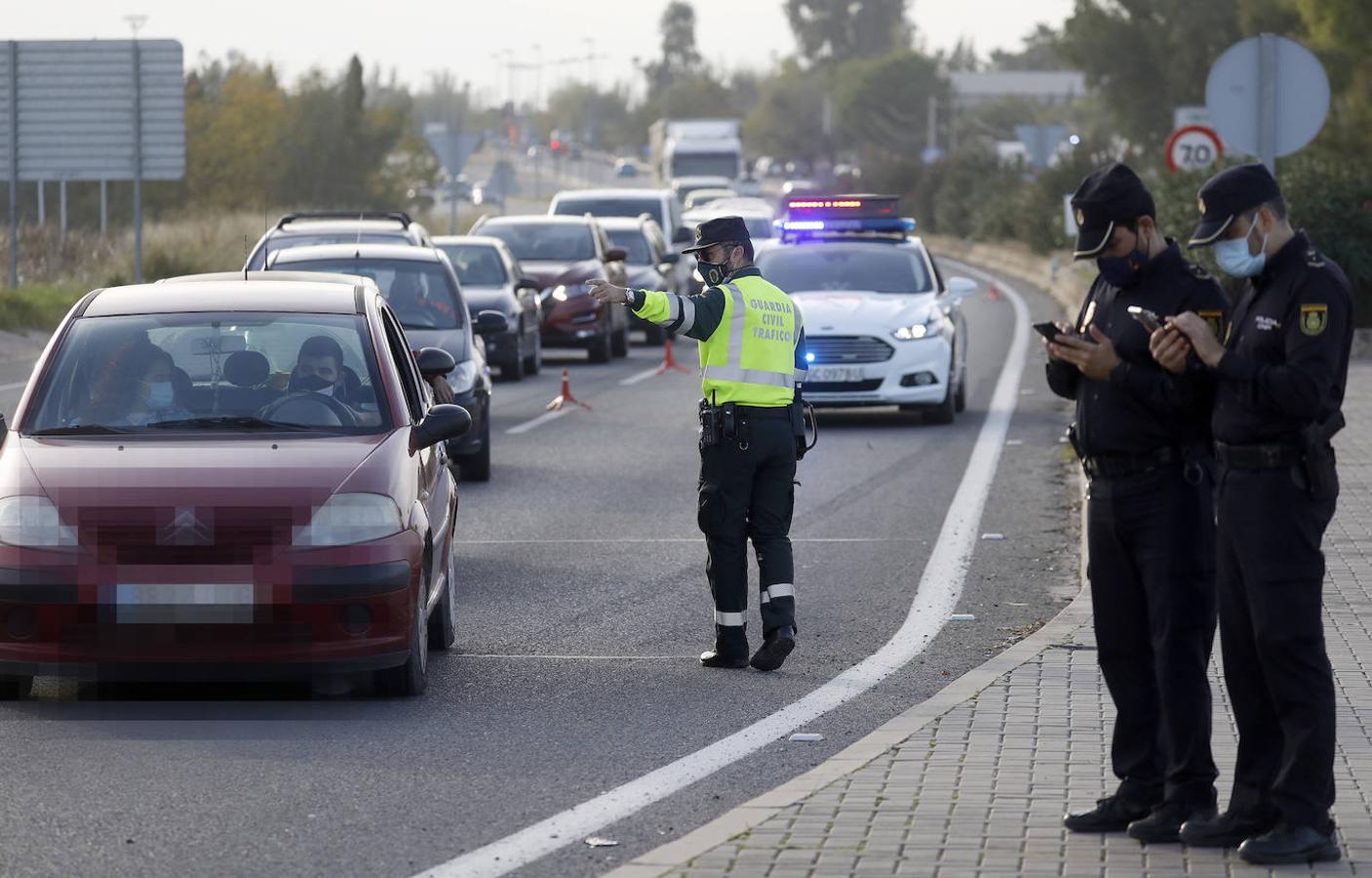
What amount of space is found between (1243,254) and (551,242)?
23.2m

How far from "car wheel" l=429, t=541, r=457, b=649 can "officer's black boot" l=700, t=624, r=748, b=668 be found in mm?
1055

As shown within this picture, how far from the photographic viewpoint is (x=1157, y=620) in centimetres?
603

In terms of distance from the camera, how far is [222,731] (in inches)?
302

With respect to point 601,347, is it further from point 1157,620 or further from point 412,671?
point 1157,620

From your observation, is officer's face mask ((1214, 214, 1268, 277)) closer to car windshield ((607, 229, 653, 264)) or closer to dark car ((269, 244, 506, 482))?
dark car ((269, 244, 506, 482))

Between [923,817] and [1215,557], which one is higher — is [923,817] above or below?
below

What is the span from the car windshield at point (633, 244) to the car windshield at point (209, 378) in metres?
21.5

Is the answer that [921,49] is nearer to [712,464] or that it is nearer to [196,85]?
[196,85]

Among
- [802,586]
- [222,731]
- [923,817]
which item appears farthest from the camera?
[802,586]

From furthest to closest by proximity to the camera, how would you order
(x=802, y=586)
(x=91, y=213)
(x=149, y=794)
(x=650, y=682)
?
(x=91, y=213) → (x=802, y=586) → (x=650, y=682) → (x=149, y=794)

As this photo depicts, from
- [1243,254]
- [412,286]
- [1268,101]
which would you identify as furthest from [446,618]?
[412,286]

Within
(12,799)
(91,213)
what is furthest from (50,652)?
(91,213)

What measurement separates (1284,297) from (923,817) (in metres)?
1.73

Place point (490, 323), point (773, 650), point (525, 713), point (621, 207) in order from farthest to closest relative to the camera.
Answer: point (621, 207) → point (490, 323) → point (773, 650) → point (525, 713)
